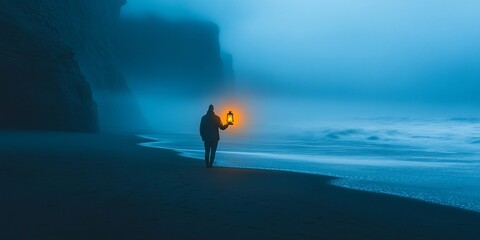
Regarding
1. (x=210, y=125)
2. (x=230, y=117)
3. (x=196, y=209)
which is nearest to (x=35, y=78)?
(x=210, y=125)

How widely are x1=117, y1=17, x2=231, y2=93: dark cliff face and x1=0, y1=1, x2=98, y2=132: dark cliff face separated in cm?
8811

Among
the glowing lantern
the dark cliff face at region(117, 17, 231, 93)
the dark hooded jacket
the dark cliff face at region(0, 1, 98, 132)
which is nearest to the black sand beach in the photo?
the glowing lantern

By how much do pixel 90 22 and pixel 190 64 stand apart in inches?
2766

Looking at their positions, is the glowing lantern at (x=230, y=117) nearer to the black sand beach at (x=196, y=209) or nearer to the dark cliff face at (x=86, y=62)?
the black sand beach at (x=196, y=209)

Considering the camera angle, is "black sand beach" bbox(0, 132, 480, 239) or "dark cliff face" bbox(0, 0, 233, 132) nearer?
"black sand beach" bbox(0, 132, 480, 239)

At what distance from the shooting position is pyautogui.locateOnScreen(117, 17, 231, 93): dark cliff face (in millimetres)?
125812

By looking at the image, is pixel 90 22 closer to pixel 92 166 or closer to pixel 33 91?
pixel 33 91

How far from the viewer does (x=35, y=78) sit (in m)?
33.2

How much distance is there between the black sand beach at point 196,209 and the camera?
6.00 m

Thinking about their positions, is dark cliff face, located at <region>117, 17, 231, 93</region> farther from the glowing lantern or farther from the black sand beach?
the black sand beach

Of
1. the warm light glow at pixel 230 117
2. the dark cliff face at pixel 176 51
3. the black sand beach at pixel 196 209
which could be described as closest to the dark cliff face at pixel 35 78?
the black sand beach at pixel 196 209

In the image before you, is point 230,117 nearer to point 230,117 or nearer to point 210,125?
point 230,117

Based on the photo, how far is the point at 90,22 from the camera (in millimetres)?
65438

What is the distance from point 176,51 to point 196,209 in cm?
12991
